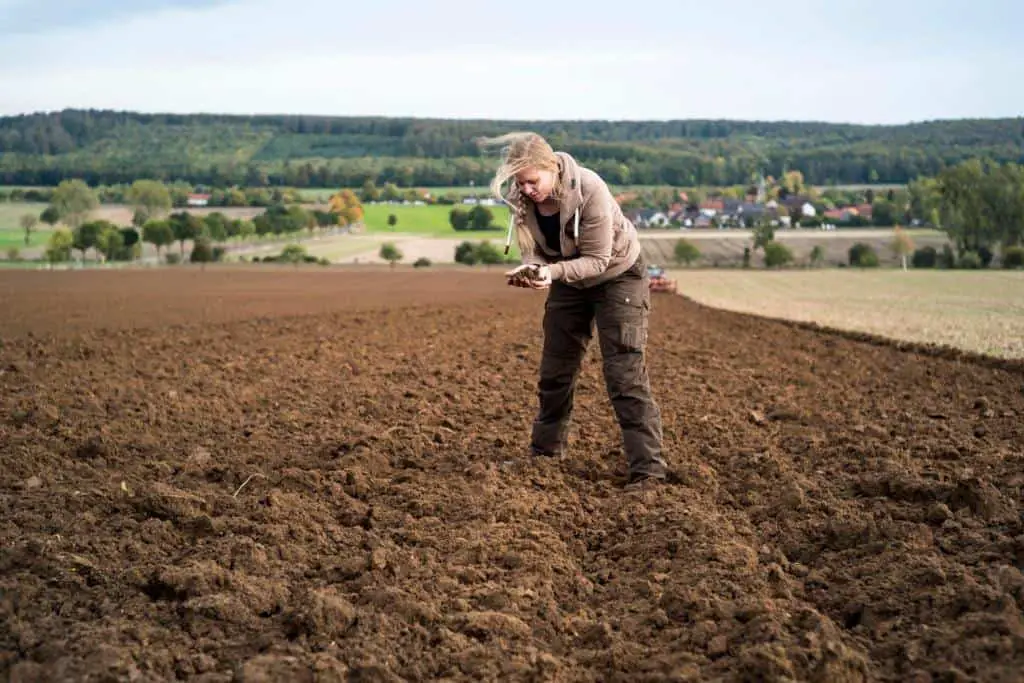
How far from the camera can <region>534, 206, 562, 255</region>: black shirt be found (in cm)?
684

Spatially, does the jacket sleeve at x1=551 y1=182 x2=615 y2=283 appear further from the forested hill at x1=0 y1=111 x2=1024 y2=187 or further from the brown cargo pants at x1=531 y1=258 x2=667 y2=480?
the forested hill at x1=0 y1=111 x2=1024 y2=187

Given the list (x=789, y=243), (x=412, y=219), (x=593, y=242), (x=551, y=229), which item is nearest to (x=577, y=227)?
(x=593, y=242)

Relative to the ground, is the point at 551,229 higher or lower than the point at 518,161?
lower

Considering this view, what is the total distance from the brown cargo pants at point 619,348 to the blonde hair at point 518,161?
0.77m

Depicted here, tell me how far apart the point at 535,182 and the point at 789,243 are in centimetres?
5151

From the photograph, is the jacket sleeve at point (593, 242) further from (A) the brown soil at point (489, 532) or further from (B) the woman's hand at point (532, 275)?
(A) the brown soil at point (489, 532)

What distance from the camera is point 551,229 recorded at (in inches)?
271

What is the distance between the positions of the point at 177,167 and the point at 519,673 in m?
77.5

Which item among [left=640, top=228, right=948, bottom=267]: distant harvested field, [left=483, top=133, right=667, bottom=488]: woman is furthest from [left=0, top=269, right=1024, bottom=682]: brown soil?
[left=640, top=228, right=948, bottom=267]: distant harvested field

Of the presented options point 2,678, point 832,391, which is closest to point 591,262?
point 2,678

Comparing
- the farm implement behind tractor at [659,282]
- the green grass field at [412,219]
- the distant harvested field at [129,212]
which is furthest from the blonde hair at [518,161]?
the distant harvested field at [129,212]

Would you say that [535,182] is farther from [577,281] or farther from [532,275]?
[577,281]

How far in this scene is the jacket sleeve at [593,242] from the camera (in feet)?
22.0

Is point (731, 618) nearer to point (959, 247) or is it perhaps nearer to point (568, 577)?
point (568, 577)
